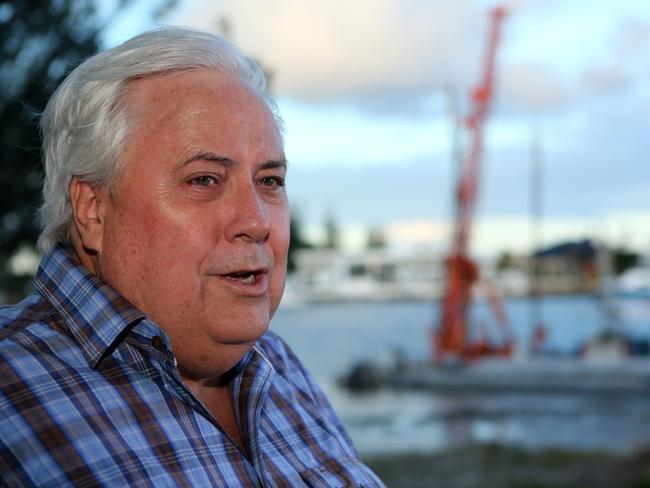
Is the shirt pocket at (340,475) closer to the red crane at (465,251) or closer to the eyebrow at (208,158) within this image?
the eyebrow at (208,158)

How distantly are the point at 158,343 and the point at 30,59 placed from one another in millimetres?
3672

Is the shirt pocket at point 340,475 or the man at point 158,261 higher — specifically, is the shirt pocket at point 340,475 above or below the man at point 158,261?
below

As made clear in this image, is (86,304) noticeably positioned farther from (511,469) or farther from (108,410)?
(511,469)

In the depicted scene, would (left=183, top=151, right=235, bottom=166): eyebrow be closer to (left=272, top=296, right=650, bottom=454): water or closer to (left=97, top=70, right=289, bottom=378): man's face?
(left=97, top=70, right=289, bottom=378): man's face


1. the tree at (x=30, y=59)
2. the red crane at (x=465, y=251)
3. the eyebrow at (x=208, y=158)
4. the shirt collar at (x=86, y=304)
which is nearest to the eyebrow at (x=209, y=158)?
the eyebrow at (x=208, y=158)

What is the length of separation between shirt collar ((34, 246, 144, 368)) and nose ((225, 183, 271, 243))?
0.61ft

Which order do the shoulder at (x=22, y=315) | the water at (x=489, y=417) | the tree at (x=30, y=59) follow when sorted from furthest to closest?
1. the water at (x=489, y=417)
2. the tree at (x=30, y=59)
3. the shoulder at (x=22, y=315)

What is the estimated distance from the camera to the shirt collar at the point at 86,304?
1.33m

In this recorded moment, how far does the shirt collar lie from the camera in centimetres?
133

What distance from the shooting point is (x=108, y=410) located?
50.3 inches

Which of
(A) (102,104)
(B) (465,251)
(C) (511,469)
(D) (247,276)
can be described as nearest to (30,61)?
(A) (102,104)

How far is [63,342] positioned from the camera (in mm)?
1336

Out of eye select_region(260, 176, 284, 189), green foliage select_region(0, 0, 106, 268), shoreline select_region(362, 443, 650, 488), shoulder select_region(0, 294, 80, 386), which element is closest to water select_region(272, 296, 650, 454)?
shoreline select_region(362, 443, 650, 488)

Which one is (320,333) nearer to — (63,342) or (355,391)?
(355,391)
